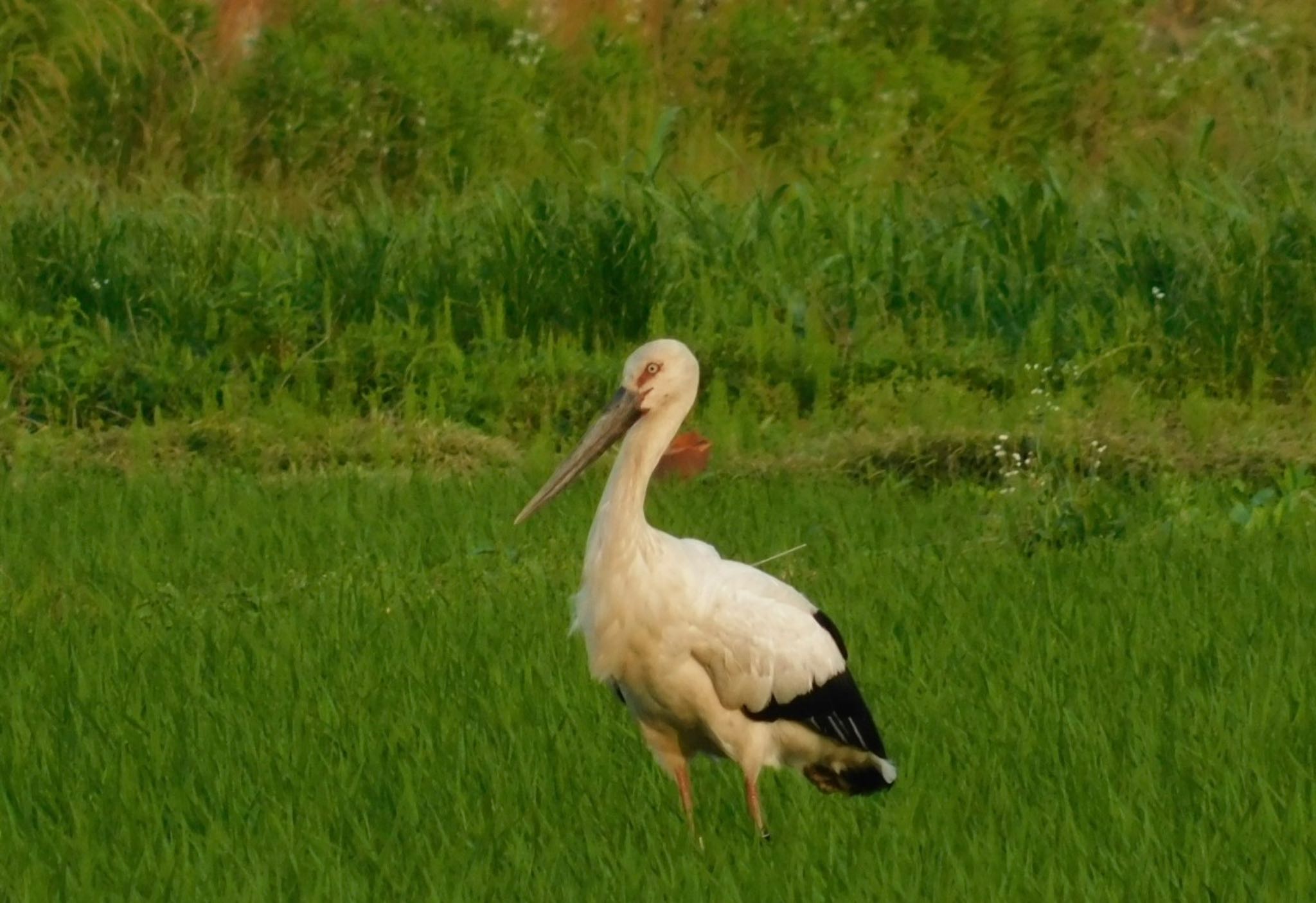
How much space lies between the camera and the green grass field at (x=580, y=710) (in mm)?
4094

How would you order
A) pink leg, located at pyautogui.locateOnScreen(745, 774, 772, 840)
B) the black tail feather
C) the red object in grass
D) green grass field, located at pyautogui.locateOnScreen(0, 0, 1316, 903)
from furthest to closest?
the red object in grass < the black tail feather < pink leg, located at pyautogui.locateOnScreen(745, 774, 772, 840) < green grass field, located at pyautogui.locateOnScreen(0, 0, 1316, 903)

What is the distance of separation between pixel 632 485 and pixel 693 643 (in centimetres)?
30

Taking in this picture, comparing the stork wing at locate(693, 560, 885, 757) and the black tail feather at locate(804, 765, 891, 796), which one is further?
the black tail feather at locate(804, 765, 891, 796)

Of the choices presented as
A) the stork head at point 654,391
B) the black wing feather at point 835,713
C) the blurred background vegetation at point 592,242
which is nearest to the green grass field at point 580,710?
the black wing feather at point 835,713

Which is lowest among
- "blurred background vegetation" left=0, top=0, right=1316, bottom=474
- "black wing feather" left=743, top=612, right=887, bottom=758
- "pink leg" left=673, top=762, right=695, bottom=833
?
"blurred background vegetation" left=0, top=0, right=1316, bottom=474

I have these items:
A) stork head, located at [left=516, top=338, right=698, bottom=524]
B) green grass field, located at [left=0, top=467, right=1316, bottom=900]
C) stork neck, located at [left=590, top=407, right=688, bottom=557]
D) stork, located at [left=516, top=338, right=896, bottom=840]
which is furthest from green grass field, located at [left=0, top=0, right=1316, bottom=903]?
stork head, located at [left=516, top=338, right=698, bottom=524]

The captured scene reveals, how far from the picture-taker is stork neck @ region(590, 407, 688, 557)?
441cm

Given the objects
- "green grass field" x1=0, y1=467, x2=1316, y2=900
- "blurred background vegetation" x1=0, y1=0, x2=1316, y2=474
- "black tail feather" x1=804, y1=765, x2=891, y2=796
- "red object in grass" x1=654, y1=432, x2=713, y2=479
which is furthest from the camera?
"blurred background vegetation" x1=0, y1=0, x2=1316, y2=474

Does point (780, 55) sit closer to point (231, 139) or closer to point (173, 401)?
point (231, 139)

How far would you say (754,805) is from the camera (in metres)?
4.56

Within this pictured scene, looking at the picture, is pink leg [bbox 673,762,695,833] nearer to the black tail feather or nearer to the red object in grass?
the black tail feather

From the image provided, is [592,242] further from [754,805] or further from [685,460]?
[754,805]

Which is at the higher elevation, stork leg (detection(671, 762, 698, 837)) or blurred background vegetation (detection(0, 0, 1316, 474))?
stork leg (detection(671, 762, 698, 837))

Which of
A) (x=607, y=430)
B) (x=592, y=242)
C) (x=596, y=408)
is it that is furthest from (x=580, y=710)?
(x=592, y=242)
